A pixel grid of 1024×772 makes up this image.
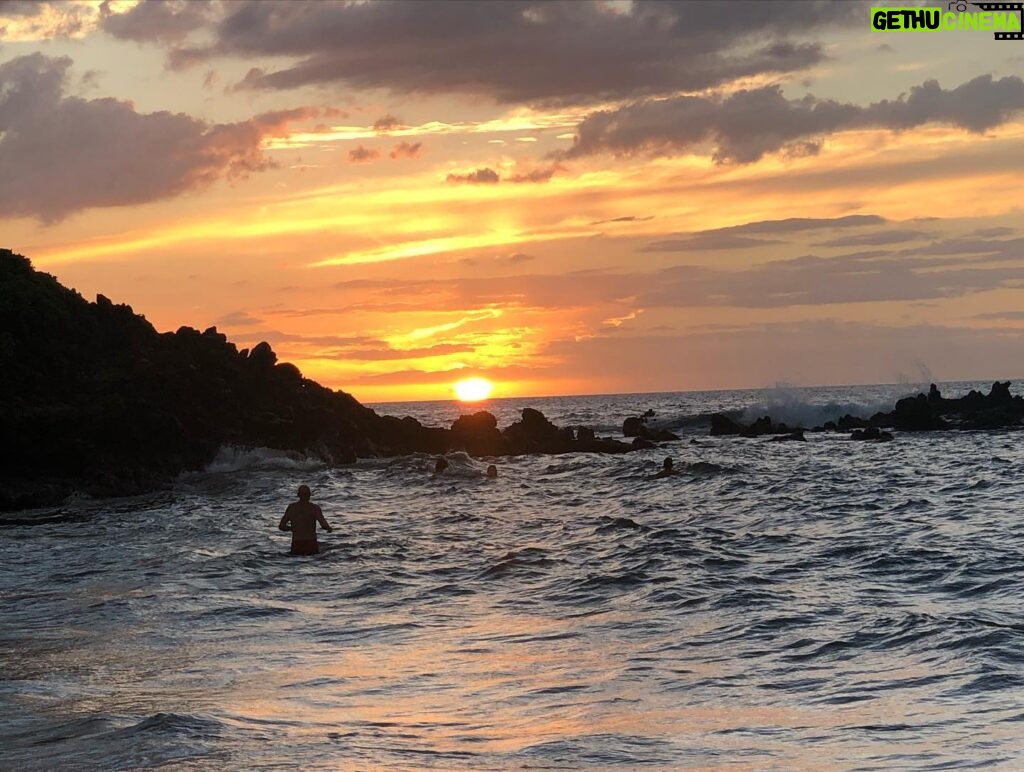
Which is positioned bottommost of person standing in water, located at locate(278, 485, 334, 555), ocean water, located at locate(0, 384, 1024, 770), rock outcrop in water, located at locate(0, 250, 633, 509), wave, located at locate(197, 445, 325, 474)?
ocean water, located at locate(0, 384, 1024, 770)

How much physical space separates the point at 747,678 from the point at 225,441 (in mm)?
37906

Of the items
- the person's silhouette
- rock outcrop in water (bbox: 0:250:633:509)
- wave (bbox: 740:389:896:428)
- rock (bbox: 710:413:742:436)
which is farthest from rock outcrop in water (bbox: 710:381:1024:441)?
the person's silhouette

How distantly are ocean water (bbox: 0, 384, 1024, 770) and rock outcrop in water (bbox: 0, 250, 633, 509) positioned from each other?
16.8 ft

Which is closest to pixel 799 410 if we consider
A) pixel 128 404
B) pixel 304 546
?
pixel 128 404

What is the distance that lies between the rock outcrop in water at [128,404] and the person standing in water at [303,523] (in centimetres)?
1538

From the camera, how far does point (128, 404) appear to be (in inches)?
1625

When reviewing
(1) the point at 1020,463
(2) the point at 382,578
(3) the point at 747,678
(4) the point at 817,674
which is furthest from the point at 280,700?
(1) the point at 1020,463

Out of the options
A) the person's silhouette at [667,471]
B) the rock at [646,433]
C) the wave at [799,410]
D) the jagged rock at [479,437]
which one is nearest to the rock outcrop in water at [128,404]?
the jagged rock at [479,437]

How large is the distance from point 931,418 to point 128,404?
47.1 metres

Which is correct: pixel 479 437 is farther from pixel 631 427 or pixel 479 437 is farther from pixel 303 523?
pixel 303 523

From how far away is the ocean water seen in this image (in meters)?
9.59

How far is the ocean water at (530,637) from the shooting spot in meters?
9.59

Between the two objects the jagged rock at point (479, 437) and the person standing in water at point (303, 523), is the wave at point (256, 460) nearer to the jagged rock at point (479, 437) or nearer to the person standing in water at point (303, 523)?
the jagged rock at point (479, 437)

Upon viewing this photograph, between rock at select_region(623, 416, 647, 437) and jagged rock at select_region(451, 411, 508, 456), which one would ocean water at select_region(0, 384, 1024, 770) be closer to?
jagged rock at select_region(451, 411, 508, 456)
